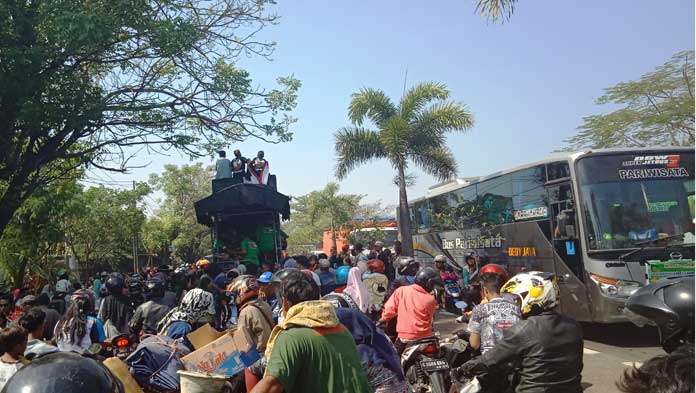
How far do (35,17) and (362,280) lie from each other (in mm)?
6587

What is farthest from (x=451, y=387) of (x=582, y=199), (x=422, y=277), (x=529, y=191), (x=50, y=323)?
(x=529, y=191)

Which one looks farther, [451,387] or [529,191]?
[529,191]

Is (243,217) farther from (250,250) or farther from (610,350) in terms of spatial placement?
(610,350)

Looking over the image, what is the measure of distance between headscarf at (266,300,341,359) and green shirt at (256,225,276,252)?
11.6 metres

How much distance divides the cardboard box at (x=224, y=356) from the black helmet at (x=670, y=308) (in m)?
2.70

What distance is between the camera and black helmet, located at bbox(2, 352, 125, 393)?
2.07 metres

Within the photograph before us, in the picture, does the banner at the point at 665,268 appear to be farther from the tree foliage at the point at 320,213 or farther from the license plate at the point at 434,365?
the tree foliage at the point at 320,213

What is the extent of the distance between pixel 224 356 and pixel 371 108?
18915mm

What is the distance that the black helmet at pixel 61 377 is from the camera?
6.79ft

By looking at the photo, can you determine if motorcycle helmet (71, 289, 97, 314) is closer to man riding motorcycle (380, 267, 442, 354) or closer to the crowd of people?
the crowd of people

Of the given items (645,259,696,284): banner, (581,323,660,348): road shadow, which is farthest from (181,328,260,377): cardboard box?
(581,323,660,348): road shadow

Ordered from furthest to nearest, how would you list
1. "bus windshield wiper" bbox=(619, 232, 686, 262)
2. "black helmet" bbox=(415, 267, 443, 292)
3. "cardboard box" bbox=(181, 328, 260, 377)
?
1. "bus windshield wiper" bbox=(619, 232, 686, 262)
2. "black helmet" bbox=(415, 267, 443, 292)
3. "cardboard box" bbox=(181, 328, 260, 377)

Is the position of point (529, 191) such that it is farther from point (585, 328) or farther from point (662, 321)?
point (662, 321)

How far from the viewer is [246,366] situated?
157 inches
